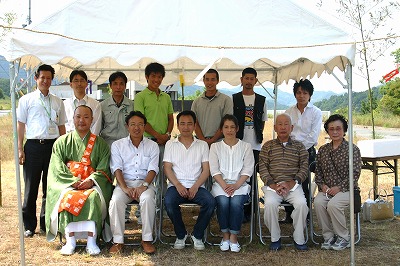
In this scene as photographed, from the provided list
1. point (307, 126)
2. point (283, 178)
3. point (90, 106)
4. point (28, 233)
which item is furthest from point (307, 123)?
point (28, 233)

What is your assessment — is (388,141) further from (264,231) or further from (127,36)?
(127,36)

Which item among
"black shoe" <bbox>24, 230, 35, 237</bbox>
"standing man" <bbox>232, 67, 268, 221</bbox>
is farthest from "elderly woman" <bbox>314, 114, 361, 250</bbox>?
"black shoe" <bbox>24, 230, 35, 237</bbox>

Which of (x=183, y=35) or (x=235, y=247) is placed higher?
(x=183, y=35)

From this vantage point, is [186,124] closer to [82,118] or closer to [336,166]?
[82,118]

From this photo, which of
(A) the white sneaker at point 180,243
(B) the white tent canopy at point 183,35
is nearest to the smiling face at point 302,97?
(B) the white tent canopy at point 183,35

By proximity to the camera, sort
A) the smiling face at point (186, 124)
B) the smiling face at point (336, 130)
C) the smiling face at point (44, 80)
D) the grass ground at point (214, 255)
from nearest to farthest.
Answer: the grass ground at point (214, 255) < the smiling face at point (336, 130) < the smiling face at point (186, 124) < the smiling face at point (44, 80)

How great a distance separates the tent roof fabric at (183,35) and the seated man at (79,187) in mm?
923

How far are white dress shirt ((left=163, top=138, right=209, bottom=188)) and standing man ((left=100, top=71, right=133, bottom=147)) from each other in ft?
2.28

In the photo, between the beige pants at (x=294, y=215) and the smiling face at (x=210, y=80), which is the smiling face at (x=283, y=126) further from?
the smiling face at (x=210, y=80)

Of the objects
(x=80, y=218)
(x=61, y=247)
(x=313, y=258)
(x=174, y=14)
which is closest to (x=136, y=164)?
(x=80, y=218)

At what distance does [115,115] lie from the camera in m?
5.30

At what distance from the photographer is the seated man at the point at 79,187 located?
14.8 feet

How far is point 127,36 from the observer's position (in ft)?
13.5

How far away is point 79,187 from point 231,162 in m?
1.48
